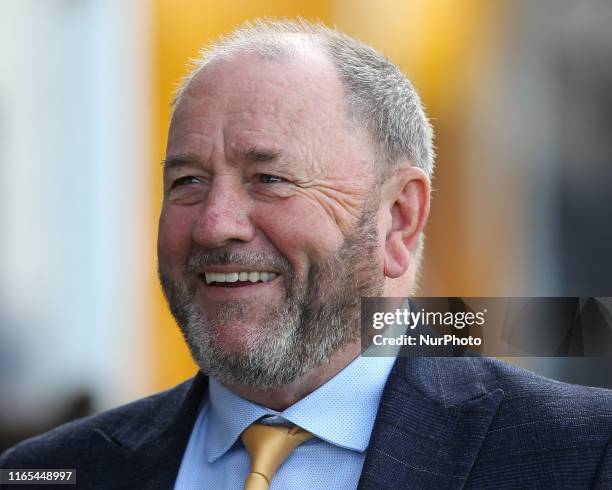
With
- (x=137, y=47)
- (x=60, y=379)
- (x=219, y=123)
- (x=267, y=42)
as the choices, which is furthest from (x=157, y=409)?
(x=137, y=47)

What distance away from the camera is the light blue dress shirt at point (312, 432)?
7.38 feet

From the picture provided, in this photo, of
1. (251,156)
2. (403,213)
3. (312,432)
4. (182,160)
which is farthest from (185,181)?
(312,432)

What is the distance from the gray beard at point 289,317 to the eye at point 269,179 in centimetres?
17

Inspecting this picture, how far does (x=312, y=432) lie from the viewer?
2277mm

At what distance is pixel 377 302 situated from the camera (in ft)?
7.97

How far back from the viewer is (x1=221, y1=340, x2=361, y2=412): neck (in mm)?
2365

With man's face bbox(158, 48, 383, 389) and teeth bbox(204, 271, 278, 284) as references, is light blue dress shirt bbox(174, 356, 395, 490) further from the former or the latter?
teeth bbox(204, 271, 278, 284)

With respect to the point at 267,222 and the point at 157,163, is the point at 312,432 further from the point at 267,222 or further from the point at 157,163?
the point at 157,163

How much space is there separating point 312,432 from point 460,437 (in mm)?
327

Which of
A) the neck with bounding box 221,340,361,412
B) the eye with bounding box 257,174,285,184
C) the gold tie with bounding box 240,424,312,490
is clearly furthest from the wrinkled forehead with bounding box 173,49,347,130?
the gold tie with bounding box 240,424,312,490

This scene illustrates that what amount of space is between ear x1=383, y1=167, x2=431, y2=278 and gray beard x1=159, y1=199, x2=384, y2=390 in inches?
2.7

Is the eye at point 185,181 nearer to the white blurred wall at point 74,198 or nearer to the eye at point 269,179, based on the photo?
the eye at point 269,179

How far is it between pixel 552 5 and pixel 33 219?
3.13 meters

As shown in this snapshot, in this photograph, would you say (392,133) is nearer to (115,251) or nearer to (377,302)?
(377,302)
